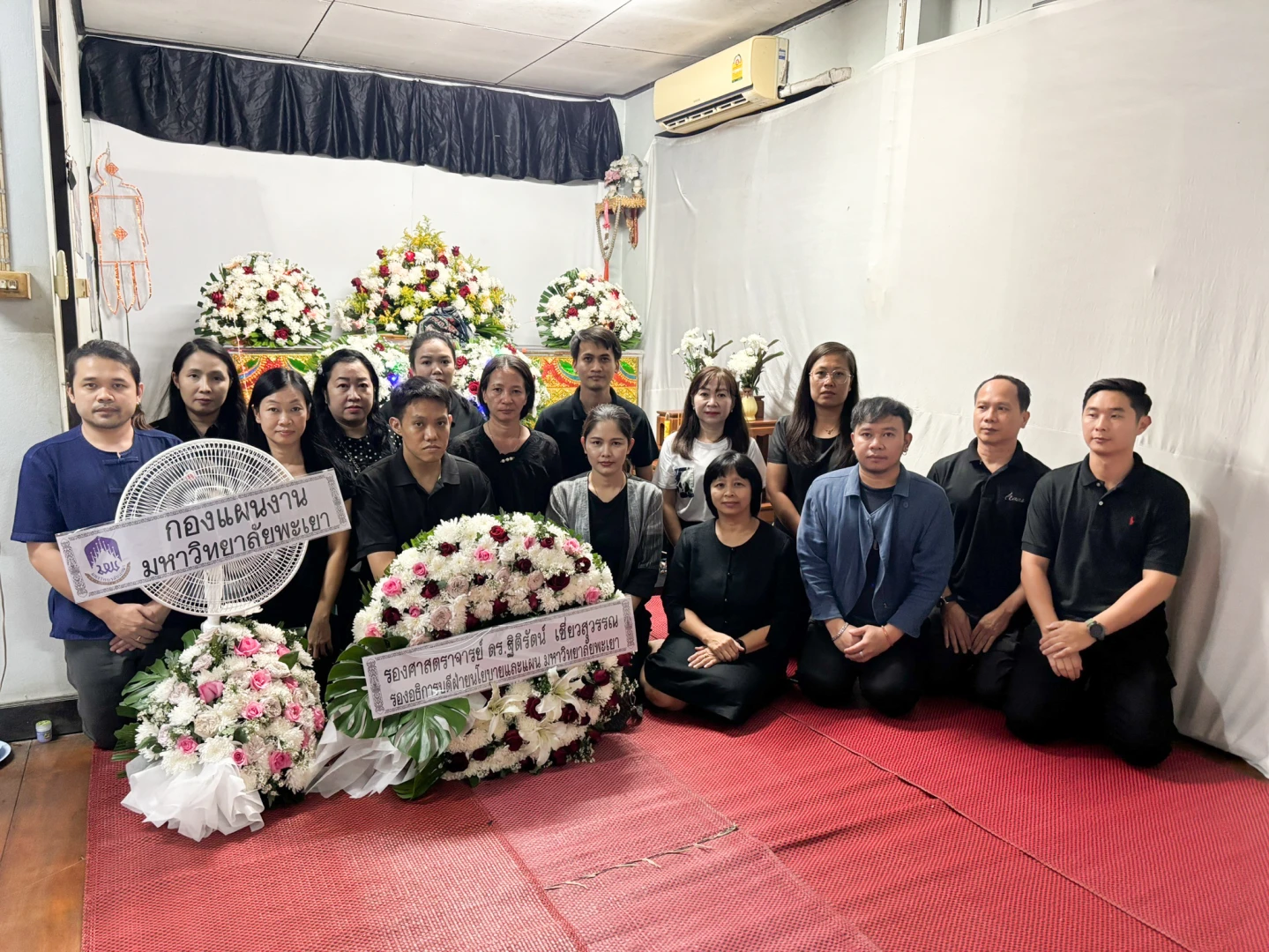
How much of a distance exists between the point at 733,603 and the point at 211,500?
5.40 ft

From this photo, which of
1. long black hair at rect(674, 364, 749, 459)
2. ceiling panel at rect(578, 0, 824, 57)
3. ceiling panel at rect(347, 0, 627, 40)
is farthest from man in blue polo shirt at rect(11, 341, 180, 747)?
ceiling panel at rect(578, 0, 824, 57)

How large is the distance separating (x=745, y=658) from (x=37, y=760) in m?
2.19

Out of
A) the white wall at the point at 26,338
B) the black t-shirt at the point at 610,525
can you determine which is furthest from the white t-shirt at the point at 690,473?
the white wall at the point at 26,338

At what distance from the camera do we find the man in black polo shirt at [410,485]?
2688mm

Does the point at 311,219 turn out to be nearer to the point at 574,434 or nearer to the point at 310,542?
the point at 574,434

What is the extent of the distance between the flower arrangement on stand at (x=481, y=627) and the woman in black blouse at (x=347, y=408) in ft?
2.05

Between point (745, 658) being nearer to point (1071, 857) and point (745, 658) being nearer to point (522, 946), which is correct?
point (1071, 857)

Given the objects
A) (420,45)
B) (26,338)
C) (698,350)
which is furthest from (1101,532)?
(420,45)

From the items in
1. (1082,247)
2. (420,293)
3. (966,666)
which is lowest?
(966,666)

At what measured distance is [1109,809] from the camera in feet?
7.97

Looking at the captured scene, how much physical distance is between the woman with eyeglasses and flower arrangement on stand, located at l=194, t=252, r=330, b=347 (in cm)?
297

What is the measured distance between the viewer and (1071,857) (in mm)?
2189

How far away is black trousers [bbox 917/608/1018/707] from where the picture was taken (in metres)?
3.00

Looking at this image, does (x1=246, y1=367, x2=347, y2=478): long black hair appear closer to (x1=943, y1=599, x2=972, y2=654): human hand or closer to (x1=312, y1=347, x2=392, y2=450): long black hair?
(x1=312, y1=347, x2=392, y2=450): long black hair
